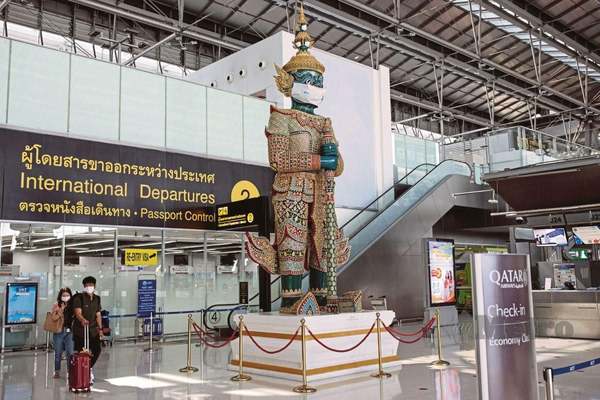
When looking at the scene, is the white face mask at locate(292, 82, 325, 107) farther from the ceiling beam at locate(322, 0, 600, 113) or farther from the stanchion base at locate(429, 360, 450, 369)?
the ceiling beam at locate(322, 0, 600, 113)

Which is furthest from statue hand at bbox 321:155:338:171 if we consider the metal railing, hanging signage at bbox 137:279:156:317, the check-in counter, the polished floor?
the metal railing

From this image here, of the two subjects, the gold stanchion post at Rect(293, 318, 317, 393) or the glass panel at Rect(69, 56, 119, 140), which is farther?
the glass panel at Rect(69, 56, 119, 140)

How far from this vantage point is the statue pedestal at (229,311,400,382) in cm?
802

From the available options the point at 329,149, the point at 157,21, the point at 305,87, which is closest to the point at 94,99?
the point at 157,21

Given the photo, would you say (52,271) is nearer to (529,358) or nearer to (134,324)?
(134,324)

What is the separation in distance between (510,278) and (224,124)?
13.8 metres

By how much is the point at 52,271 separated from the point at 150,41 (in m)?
12.5

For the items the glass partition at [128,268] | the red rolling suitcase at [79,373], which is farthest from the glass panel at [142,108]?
the red rolling suitcase at [79,373]

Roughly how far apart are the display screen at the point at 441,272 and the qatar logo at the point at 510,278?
418 inches

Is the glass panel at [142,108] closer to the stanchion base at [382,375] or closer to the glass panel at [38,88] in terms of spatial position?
the glass panel at [38,88]

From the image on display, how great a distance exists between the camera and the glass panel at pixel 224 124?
55.3 ft

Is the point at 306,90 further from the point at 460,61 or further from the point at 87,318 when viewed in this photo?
the point at 460,61

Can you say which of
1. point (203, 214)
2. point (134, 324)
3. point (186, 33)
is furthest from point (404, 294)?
point (186, 33)

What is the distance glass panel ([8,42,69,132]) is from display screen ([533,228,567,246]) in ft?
38.1
